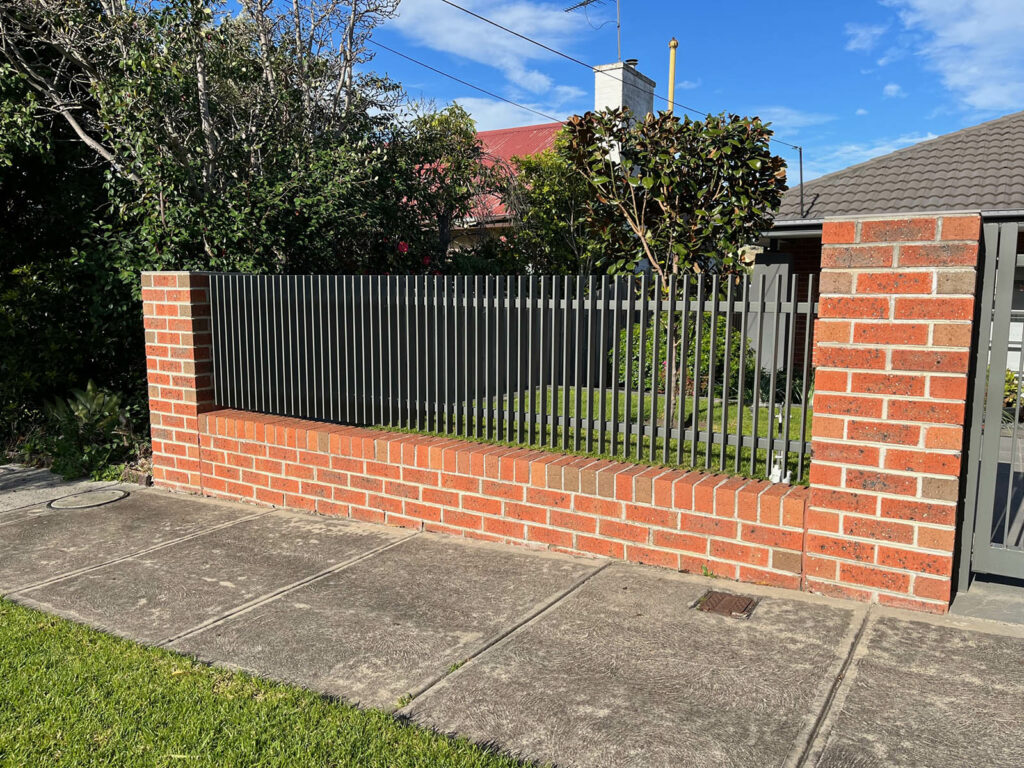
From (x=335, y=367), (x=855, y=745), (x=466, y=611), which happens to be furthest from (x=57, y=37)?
(x=855, y=745)

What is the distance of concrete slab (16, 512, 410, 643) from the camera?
3805 millimetres

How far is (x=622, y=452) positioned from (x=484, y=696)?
2.10m

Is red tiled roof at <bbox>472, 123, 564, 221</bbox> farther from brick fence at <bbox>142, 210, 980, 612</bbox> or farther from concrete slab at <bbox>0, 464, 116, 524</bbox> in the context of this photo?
brick fence at <bbox>142, 210, 980, 612</bbox>

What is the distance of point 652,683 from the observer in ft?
10.0

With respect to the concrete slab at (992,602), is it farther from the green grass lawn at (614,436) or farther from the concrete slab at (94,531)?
the concrete slab at (94,531)

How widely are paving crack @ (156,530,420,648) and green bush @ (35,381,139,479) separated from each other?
3.26 meters

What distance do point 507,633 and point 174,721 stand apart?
1.38m

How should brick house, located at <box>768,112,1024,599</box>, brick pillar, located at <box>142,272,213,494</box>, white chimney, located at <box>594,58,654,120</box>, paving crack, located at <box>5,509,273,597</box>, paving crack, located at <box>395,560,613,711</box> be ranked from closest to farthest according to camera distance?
paving crack, located at <box>395,560,613,711</box> < brick house, located at <box>768,112,1024,599</box> < paving crack, located at <box>5,509,273,597</box> < brick pillar, located at <box>142,272,213,494</box> < white chimney, located at <box>594,58,654,120</box>

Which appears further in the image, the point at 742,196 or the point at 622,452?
the point at 742,196

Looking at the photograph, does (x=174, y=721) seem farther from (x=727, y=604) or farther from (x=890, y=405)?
(x=890, y=405)

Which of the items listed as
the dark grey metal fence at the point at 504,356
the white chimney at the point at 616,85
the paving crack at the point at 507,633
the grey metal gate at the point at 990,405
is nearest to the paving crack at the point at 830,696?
the grey metal gate at the point at 990,405

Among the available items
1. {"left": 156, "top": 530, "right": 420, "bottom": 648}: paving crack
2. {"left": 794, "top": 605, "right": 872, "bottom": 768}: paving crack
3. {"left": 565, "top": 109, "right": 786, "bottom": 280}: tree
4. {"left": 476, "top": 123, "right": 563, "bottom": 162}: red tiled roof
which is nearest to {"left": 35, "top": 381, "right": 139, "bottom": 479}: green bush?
{"left": 156, "top": 530, "right": 420, "bottom": 648}: paving crack

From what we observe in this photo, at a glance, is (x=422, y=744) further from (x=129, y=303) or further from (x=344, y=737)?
(x=129, y=303)

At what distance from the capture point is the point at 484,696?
2994 mm
